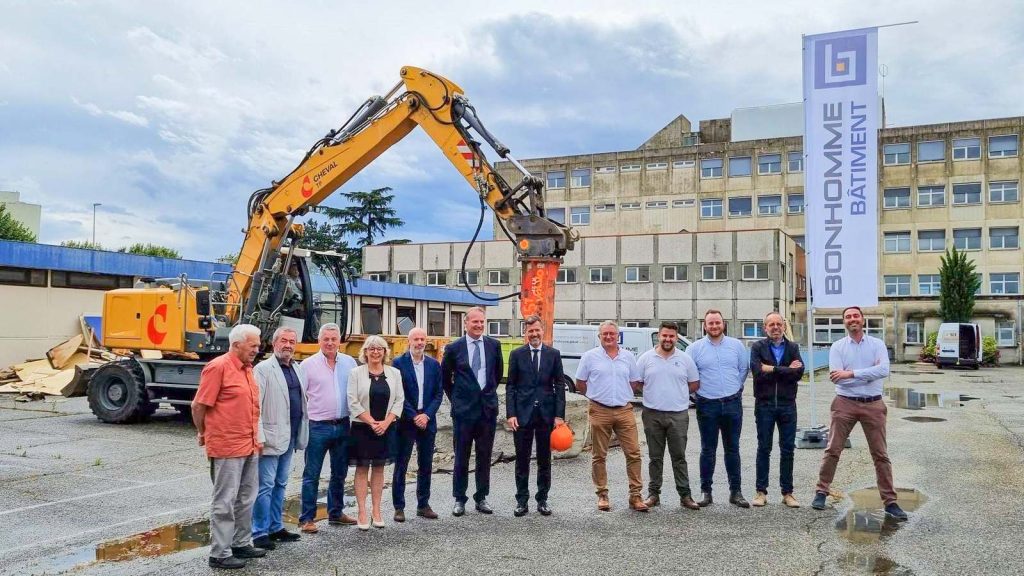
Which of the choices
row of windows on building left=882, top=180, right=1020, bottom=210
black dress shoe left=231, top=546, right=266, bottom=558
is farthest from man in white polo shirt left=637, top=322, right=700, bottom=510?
row of windows on building left=882, top=180, right=1020, bottom=210

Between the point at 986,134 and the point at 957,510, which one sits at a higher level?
the point at 986,134

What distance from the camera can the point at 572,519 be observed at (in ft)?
25.3

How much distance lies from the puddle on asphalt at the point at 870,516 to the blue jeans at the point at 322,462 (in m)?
4.42

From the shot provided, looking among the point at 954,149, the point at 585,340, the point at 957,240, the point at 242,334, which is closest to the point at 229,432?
the point at 242,334

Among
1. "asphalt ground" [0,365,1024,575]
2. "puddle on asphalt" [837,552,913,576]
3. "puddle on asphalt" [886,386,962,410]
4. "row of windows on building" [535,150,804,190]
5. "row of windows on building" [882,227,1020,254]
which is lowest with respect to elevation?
"puddle on asphalt" [886,386,962,410]

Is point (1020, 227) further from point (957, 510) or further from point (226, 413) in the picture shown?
point (226, 413)

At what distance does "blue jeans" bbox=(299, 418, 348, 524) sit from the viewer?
24.0 feet

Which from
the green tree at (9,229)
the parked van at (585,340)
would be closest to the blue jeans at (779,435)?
the parked van at (585,340)

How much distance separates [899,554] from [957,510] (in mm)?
2051

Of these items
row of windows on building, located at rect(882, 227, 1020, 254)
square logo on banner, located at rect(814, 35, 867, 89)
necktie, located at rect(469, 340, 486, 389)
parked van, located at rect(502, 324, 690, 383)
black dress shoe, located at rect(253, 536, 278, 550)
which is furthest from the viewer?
row of windows on building, located at rect(882, 227, 1020, 254)

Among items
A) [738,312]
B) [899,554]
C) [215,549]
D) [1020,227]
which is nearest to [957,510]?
[899,554]

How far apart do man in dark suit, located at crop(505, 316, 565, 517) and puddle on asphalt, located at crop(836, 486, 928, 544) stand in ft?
8.93

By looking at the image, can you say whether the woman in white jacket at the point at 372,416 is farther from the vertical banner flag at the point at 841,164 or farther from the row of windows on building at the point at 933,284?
the row of windows on building at the point at 933,284

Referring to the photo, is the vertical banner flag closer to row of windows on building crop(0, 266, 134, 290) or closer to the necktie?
the necktie
